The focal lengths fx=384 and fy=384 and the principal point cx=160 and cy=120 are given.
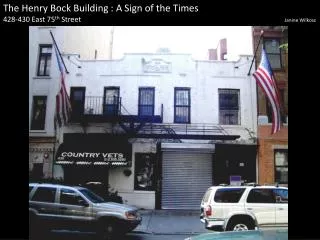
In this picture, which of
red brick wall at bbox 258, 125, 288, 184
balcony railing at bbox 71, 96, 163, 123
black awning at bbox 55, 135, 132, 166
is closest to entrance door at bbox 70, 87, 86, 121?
balcony railing at bbox 71, 96, 163, 123

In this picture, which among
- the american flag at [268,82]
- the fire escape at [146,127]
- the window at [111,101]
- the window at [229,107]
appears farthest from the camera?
the window at [111,101]

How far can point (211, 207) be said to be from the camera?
364 inches

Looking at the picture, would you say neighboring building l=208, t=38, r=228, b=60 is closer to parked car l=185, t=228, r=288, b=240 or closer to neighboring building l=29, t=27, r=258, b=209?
neighboring building l=29, t=27, r=258, b=209

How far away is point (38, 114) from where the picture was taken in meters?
15.3

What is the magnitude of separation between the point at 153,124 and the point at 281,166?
5.12 meters

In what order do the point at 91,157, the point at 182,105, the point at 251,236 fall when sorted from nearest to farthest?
the point at 251,236, the point at 91,157, the point at 182,105

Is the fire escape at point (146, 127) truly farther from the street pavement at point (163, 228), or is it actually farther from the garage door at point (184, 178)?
the street pavement at point (163, 228)

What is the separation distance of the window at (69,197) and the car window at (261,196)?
411cm

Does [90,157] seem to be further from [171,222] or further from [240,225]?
[240,225]

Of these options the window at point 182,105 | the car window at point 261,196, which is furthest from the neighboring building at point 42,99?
the car window at point 261,196

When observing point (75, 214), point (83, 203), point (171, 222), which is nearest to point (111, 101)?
point (171, 222)

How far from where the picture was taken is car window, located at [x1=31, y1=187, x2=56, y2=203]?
29.8 feet

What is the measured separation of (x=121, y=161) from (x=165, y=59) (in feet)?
15.1

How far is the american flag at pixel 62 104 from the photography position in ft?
46.4
